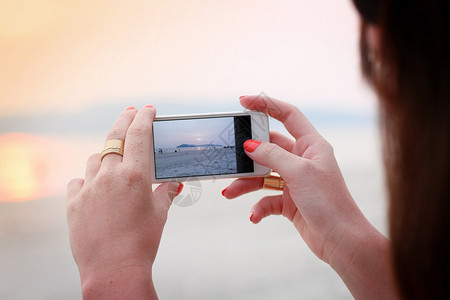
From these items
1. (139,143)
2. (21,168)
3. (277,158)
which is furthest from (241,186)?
(21,168)

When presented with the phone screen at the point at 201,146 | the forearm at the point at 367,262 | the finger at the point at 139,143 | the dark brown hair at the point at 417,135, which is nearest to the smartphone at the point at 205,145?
the phone screen at the point at 201,146

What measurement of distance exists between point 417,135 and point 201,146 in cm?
45

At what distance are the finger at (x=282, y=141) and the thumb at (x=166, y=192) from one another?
0.27m

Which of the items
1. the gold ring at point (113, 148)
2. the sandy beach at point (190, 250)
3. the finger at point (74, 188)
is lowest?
the sandy beach at point (190, 250)

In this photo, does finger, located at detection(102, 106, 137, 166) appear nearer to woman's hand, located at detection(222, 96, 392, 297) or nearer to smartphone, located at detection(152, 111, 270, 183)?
smartphone, located at detection(152, 111, 270, 183)

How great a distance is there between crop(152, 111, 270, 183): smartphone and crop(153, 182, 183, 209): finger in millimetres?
57

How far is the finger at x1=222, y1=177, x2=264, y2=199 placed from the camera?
0.80 meters

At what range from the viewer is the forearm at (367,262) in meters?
0.58

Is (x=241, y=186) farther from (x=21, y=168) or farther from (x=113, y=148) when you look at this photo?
(x=21, y=168)

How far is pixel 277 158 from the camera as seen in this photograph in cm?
64

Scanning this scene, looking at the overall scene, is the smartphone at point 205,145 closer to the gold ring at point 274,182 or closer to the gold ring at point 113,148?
the gold ring at point 274,182

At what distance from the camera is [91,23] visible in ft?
2.91

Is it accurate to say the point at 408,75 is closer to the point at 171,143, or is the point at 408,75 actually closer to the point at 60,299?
the point at 171,143

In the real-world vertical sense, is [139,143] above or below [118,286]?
above
